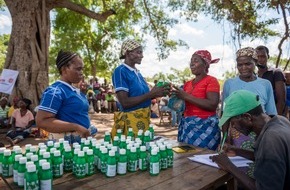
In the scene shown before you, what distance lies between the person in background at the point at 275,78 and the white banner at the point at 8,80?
6555mm

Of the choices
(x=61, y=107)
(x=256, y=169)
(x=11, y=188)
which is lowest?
(x=11, y=188)

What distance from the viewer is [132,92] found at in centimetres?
283

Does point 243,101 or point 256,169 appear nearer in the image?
point 256,169

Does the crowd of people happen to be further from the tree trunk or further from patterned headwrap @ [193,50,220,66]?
the tree trunk

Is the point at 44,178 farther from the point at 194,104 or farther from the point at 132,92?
the point at 194,104

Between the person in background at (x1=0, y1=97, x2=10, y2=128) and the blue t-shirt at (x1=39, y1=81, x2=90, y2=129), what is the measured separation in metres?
5.66

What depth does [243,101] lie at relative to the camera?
172 cm

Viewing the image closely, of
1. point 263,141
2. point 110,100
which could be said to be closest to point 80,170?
point 263,141

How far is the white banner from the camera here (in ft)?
25.3

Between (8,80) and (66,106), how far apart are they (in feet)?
20.8

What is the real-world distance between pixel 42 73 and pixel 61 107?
649 centimetres

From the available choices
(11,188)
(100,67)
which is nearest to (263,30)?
(11,188)

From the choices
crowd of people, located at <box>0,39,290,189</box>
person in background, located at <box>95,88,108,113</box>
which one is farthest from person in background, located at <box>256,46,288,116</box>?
person in background, located at <box>95,88,108,113</box>

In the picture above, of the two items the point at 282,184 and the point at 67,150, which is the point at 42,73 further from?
the point at 282,184
